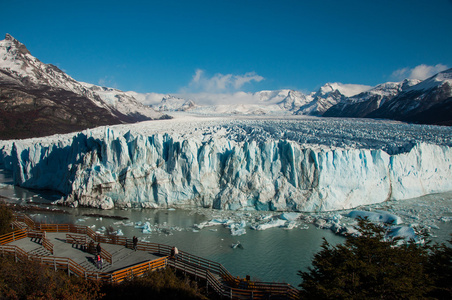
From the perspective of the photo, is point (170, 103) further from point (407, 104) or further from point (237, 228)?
point (237, 228)

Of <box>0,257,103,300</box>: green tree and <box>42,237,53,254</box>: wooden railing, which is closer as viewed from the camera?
<box>0,257,103,300</box>: green tree

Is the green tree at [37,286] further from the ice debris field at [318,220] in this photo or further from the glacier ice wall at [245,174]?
the glacier ice wall at [245,174]

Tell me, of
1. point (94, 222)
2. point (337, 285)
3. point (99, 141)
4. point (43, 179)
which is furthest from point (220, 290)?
Result: point (43, 179)

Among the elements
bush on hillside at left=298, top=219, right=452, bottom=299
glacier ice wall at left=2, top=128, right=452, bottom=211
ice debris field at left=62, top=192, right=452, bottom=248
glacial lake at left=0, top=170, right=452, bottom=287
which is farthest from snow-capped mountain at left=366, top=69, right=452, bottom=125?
bush on hillside at left=298, top=219, right=452, bottom=299

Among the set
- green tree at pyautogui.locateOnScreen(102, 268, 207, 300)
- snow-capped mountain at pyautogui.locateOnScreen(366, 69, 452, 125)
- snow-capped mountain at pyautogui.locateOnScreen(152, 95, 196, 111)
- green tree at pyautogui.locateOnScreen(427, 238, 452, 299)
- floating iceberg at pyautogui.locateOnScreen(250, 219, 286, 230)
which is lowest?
floating iceberg at pyautogui.locateOnScreen(250, 219, 286, 230)

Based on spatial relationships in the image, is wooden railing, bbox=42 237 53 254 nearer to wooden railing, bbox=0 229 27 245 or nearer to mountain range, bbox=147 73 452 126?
wooden railing, bbox=0 229 27 245

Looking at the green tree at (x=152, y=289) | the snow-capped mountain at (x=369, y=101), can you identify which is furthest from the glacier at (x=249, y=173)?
the snow-capped mountain at (x=369, y=101)

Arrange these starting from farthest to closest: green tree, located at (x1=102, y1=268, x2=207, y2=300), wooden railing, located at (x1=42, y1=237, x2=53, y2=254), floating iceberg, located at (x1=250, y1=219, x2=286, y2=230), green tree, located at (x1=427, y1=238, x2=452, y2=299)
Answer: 1. floating iceberg, located at (x1=250, y1=219, x2=286, y2=230)
2. wooden railing, located at (x1=42, y1=237, x2=53, y2=254)
3. green tree, located at (x1=102, y1=268, x2=207, y2=300)
4. green tree, located at (x1=427, y1=238, x2=452, y2=299)
